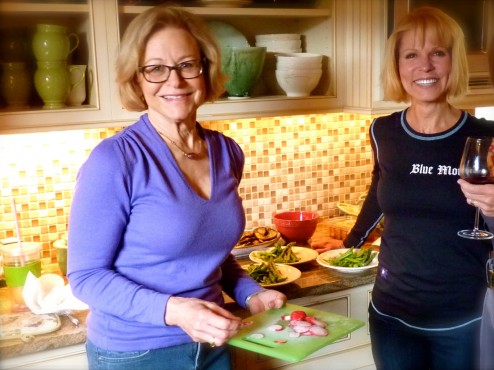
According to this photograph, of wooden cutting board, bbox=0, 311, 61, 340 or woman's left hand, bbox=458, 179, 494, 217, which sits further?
wooden cutting board, bbox=0, 311, 61, 340

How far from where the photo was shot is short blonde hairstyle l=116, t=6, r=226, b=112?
1.15 meters

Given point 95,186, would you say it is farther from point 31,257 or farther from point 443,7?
point 443,7

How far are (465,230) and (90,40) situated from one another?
3.33ft

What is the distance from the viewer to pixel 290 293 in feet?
5.20

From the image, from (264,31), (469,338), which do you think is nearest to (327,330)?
(469,338)

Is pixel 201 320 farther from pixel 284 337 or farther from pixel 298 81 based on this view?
pixel 298 81

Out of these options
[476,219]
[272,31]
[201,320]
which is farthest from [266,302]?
[272,31]

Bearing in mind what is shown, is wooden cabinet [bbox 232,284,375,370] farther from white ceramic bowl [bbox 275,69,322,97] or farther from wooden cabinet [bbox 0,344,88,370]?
white ceramic bowl [bbox 275,69,322,97]

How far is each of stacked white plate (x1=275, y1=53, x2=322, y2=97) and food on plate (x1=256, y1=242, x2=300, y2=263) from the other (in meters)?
Answer: 0.46

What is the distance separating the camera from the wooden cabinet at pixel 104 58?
1540 mm

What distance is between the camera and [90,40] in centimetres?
158

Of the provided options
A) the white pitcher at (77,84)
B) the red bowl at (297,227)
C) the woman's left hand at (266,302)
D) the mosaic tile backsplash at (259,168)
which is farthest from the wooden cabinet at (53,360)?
the red bowl at (297,227)

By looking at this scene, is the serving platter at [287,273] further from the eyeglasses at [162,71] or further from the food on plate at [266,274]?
the eyeglasses at [162,71]

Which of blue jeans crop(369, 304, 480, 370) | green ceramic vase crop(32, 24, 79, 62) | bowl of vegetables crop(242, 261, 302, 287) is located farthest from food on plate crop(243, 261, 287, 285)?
green ceramic vase crop(32, 24, 79, 62)
